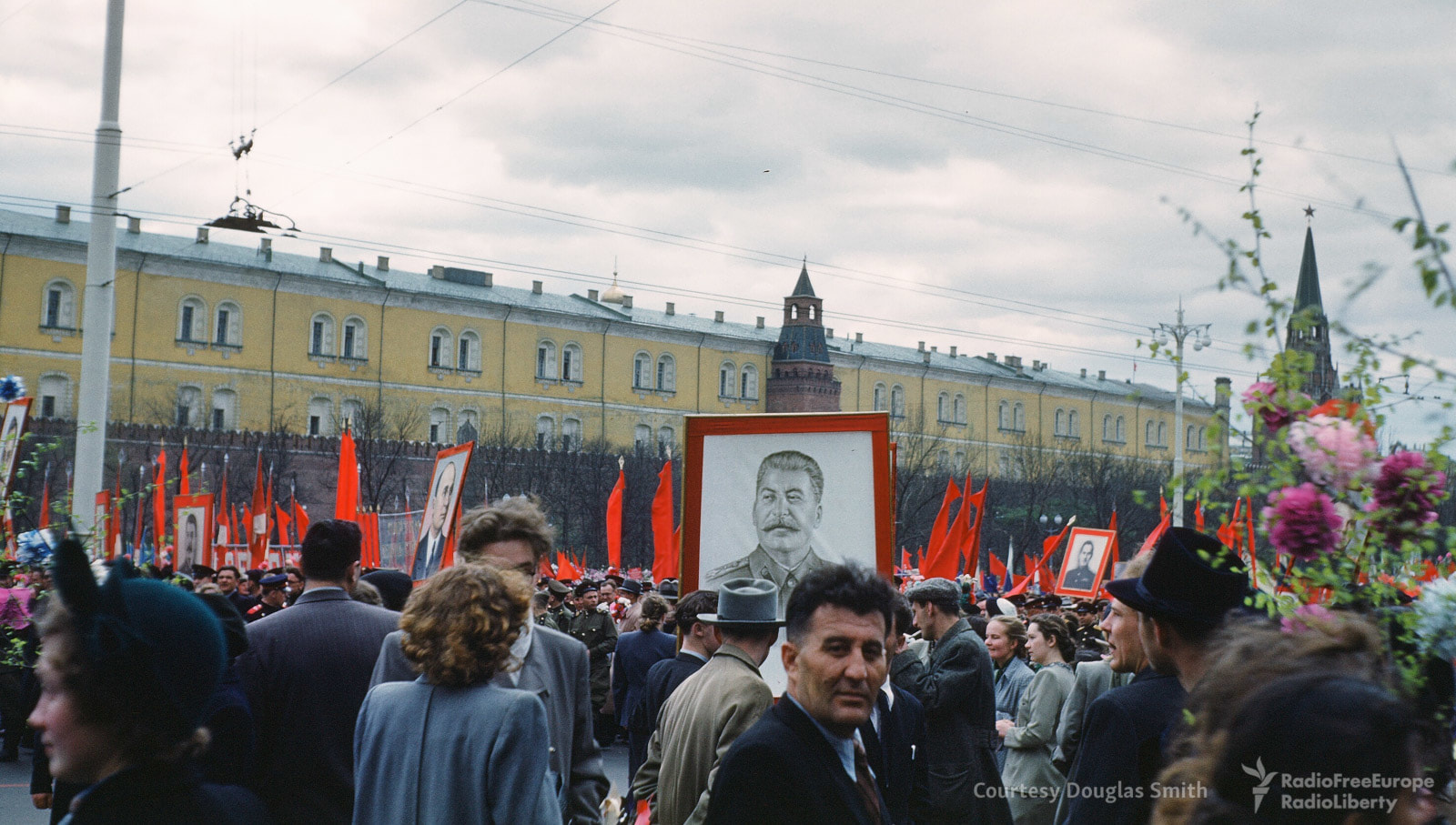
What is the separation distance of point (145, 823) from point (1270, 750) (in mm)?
1611

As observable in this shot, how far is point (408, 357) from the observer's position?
7194 centimetres

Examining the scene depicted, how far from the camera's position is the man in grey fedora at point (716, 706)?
4.37m

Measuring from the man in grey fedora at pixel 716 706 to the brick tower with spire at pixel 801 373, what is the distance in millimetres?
78884

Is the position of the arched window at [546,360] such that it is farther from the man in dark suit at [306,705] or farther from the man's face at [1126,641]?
the man's face at [1126,641]

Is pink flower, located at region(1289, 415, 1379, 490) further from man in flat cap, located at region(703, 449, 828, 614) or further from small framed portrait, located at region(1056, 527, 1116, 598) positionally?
small framed portrait, located at region(1056, 527, 1116, 598)

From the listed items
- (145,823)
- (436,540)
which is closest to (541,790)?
(145,823)

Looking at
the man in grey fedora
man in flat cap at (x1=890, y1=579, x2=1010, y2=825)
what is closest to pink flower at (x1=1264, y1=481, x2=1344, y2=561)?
the man in grey fedora

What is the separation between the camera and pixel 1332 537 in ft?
8.53

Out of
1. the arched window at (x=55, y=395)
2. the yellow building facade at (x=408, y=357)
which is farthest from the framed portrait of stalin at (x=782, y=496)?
the arched window at (x=55, y=395)

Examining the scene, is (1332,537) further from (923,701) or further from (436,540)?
(436,540)

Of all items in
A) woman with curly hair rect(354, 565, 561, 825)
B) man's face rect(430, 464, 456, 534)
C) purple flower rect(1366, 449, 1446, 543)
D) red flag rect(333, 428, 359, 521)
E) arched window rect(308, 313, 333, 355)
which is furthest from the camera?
arched window rect(308, 313, 333, 355)

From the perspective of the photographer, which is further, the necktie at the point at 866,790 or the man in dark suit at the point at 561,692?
the man in dark suit at the point at 561,692

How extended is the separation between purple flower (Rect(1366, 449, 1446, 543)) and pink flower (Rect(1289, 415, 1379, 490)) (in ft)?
0.11

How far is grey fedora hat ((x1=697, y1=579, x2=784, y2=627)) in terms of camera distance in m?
4.66
